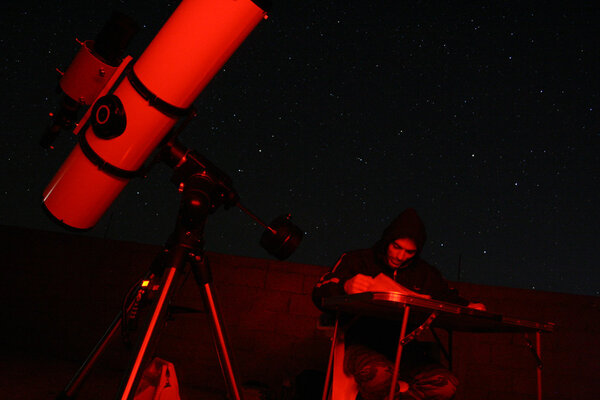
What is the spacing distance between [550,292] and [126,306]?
374 cm

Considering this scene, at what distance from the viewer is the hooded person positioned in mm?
2205

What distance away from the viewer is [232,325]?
4.30 m

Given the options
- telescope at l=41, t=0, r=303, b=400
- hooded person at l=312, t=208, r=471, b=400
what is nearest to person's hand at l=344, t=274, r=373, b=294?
hooded person at l=312, t=208, r=471, b=400

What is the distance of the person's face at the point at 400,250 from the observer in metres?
2.85

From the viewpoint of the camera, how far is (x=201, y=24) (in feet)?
6.78

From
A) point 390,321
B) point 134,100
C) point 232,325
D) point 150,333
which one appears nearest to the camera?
point 150,333

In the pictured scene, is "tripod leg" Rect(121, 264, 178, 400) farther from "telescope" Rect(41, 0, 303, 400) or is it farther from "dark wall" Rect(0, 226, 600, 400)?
"dark wall" Rect(0, 226, 600, 400)

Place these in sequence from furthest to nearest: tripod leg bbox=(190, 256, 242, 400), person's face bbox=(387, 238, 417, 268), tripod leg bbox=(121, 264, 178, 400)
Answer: person's face bbox=(387, 238, 417, 268) → tripod leg bbox=(190, 256, 242, 400) → tripod leg bbox=(121, 264, 178, 400)

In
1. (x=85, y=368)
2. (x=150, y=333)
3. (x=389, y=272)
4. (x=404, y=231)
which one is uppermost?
(x=404, y=231)

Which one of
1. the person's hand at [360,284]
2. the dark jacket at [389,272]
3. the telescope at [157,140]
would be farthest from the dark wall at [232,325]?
the person's hand at [360,284]

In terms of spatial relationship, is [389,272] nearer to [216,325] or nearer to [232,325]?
[216,325]

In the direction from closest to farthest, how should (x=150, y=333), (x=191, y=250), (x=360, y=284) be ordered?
(x=150, y=333)
(x=360, y=284)
(x=191, y=250)

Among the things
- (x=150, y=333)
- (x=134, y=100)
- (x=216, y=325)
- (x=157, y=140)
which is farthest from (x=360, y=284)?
(x=134, y=100)

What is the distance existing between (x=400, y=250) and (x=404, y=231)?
13 centimetres
